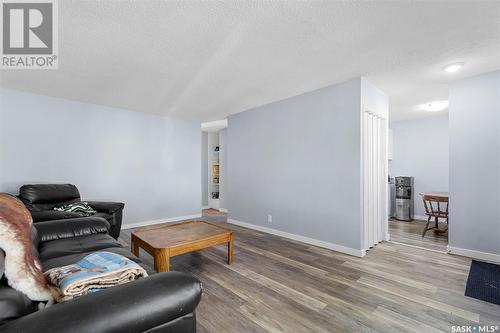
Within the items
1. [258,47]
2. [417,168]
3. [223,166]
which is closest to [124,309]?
[258,47]

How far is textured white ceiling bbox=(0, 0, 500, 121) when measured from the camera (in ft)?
5.93

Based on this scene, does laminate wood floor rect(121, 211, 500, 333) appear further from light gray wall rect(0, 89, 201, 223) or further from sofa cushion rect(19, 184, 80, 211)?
light gray wall rect(0, 89, 201, 223)

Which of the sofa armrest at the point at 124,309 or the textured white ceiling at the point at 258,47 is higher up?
the textured white ceiling at the point at 258,47

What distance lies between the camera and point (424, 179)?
5.48m

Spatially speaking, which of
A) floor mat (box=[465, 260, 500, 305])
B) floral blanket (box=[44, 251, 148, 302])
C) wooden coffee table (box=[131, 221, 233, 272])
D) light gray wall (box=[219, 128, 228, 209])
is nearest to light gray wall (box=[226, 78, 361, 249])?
floor mat (box=[465, 260, 500, 305])

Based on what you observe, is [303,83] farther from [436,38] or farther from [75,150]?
[75,150]

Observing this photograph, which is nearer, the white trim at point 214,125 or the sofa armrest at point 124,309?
the sofa armrest at point 124,309

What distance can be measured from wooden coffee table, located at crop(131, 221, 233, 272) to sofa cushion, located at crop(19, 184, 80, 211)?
1499 millimetres

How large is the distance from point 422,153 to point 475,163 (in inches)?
108

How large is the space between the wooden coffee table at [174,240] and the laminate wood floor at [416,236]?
297cm

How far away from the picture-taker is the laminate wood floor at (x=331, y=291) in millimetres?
1752

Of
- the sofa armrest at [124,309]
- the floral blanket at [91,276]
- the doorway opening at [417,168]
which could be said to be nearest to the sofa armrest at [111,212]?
the floral blanket at [91,276]

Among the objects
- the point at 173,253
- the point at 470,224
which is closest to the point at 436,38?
the point at 470,224

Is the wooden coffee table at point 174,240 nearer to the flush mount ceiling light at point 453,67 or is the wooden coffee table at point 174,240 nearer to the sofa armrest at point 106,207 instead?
the sofa armrest at point 106,207
